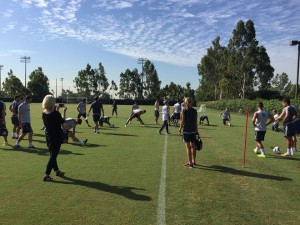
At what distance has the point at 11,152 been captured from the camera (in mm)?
10859

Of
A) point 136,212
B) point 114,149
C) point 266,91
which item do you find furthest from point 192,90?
point 136,212

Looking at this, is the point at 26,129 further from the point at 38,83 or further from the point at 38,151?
the point at 38,83

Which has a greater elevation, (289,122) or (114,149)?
(289,122)

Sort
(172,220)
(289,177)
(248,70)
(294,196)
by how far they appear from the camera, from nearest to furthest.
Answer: (172,220)
(294,196)
(289,177)
(248,70)

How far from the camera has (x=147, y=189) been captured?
671 cm

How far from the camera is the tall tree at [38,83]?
9706 centimetres

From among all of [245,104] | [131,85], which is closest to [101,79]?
[131,85]

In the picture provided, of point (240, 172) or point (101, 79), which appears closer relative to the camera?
point (240, 172)

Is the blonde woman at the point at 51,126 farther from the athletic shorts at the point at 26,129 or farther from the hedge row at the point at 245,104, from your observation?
the hedge row at the point at 245,104

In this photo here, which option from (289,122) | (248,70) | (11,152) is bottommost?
(11,152)

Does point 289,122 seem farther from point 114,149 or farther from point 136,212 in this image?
point 136,212

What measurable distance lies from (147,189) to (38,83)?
97.0 m

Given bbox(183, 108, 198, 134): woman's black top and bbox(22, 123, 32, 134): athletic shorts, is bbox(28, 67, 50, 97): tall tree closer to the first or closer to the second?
bbox(22, 123, 32, 134): athletic shorts

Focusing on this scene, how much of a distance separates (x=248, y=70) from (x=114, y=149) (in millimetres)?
50620
